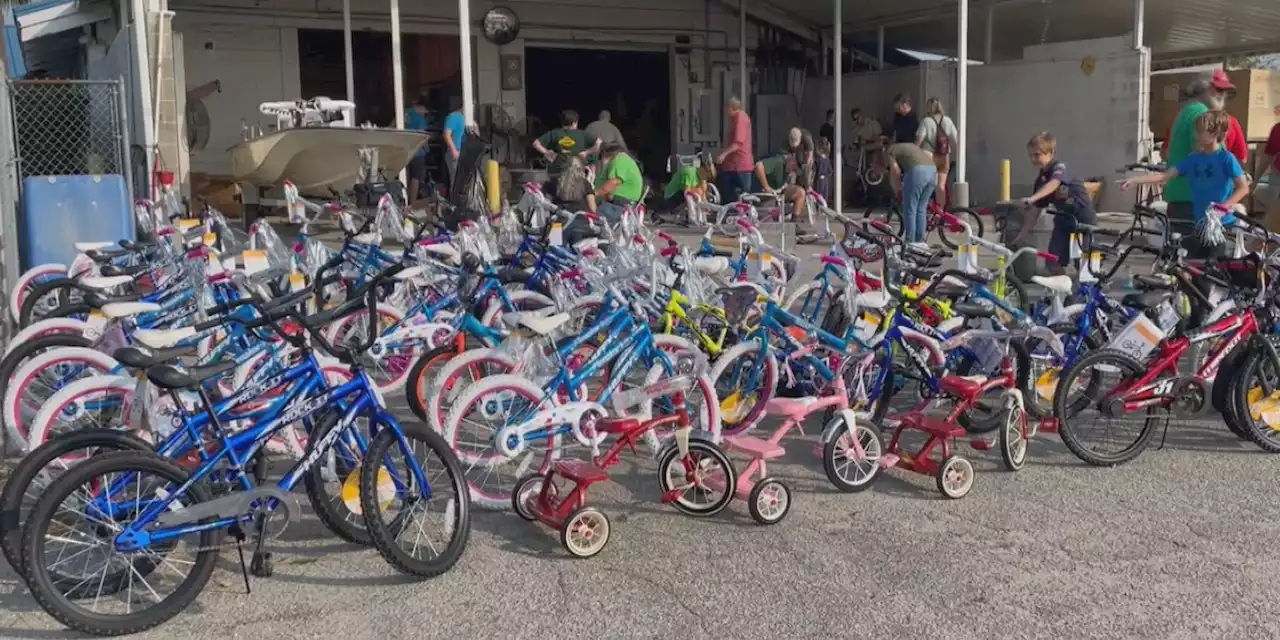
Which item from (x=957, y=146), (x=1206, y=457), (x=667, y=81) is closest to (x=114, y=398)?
(x=1206, y=457)

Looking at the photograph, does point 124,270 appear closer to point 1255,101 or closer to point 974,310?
point 974,310

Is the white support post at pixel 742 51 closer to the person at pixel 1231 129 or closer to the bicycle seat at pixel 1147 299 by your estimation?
the person at pixel 1231 129

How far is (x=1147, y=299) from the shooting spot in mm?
5574

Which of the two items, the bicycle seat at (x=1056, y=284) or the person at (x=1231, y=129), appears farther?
the person at (x=1231, y=129)

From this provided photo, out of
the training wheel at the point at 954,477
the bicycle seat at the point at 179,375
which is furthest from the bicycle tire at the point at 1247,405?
the bicycle seat at the point at 179,375

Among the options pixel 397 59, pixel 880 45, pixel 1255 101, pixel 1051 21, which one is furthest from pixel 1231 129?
pixel 1051 21

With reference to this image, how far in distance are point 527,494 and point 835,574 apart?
1210mm

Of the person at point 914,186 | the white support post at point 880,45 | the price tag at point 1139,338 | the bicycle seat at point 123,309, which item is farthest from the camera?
the white support post at point 880,45

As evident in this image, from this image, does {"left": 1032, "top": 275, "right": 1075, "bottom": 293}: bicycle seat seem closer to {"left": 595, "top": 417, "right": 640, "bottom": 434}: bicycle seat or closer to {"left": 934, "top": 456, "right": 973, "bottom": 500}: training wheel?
{"left": 934, "top": 456, "right": 973, "bottom": 500}: training wheel

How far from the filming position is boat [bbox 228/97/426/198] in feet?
40.1

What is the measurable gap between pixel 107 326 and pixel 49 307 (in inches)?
85.4

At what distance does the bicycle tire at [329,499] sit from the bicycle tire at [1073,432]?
9.92 feet

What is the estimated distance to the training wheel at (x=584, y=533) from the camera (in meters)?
4.14

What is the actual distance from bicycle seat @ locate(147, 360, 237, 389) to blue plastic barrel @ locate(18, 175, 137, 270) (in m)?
5.41
